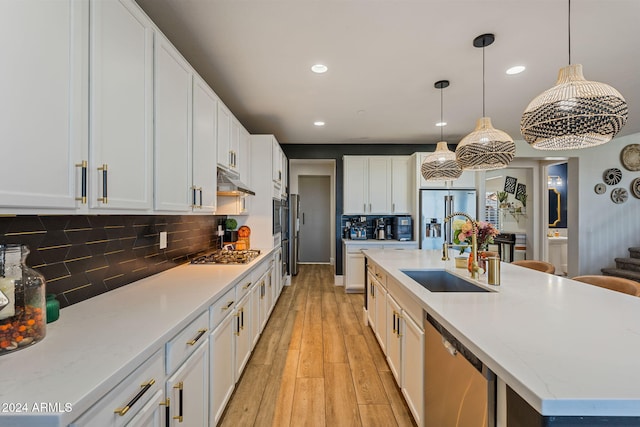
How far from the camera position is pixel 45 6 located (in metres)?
0.93

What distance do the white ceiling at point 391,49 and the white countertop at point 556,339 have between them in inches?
68.5

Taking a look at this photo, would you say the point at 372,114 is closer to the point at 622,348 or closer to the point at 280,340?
the point at 280,340

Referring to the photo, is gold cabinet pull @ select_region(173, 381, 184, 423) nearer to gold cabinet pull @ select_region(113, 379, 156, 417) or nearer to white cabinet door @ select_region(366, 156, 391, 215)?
gold cabinet pull @ select_region(113, 379, 156, 417)

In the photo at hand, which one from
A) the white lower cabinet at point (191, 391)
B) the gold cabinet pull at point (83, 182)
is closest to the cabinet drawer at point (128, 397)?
the white lower cabinet at point (191, 391)

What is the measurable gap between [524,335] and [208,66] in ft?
9.47

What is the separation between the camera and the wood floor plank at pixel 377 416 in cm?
183

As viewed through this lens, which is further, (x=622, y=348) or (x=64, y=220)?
(x=64, y=220)

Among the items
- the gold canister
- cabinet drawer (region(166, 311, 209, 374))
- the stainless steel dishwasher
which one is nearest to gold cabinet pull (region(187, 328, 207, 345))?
cabinet drawer (region(166, 311, 209, 374))

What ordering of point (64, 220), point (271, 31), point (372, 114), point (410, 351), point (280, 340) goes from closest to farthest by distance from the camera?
point (64, 220) → point (410, 351) → point (271, 31) → point (280, 340) → point (372, 114)

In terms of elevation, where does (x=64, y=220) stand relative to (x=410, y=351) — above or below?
above

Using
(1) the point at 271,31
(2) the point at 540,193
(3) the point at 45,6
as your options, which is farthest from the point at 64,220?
(2) the point at 540,193

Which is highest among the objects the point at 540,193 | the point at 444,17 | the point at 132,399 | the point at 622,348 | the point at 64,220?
the point at 444,17

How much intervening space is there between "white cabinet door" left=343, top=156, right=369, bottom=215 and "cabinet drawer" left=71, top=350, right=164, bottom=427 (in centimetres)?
433

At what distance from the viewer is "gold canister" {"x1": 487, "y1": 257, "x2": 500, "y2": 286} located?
1780mm
